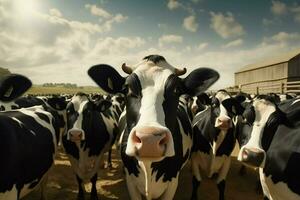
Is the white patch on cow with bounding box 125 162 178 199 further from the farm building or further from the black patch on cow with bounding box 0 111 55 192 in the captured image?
the farm building

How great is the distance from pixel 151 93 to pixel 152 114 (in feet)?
1.07

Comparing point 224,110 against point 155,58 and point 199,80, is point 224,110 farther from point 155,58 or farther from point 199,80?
point 155,58

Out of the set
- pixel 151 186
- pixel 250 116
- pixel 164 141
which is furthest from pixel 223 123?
pixel 164 141

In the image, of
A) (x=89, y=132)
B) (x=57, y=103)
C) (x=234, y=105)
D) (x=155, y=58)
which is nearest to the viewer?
(x=155, y=58)

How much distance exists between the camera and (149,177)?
3.64 meters

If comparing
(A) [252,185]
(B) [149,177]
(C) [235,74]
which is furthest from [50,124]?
(C) [235,74]

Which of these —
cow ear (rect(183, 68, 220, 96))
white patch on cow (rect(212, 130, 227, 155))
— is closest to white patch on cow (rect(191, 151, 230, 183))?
white patch on cow (rect(212, 130, 227, 155))

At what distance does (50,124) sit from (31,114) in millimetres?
472

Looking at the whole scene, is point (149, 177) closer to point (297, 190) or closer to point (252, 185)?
point (297, 190)

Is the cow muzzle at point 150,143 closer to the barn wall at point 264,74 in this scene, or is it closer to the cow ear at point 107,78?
the cow ear at point 107,78

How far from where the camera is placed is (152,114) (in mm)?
2797

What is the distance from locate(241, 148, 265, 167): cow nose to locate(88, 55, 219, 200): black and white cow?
2.91ft

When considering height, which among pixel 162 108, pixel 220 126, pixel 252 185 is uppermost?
pixel 162 108

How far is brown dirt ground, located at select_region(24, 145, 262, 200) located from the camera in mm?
6426
